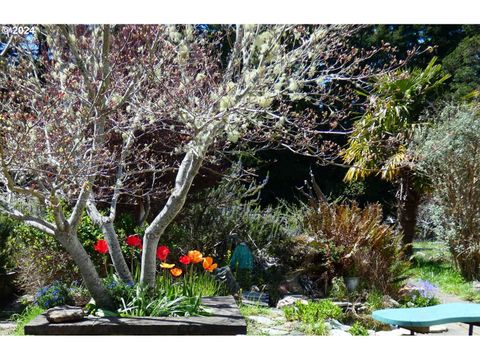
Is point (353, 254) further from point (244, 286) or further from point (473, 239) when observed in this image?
point (473, 239)

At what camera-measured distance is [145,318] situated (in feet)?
12.8

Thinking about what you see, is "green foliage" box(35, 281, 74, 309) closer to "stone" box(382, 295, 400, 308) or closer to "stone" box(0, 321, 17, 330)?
"stone" box(0, 321, 17, 330)

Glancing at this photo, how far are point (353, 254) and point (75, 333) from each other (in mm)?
3305

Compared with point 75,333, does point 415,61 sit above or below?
above

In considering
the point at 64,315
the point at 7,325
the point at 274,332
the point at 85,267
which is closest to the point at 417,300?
the point at 274,332

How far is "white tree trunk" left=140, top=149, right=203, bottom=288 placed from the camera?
408 centimetres

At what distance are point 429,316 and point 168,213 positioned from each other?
2.11 m

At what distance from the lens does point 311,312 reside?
498 centimetres

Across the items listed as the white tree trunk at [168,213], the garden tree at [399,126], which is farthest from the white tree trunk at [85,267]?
the garden tree at [399,126]

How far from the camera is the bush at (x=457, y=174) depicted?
6.94 meters

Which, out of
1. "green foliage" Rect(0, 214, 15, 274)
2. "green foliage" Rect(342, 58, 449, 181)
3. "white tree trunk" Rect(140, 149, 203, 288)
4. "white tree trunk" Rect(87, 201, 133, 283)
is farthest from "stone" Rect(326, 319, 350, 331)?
"green foliage" Rect(0, 214, 15, 274)

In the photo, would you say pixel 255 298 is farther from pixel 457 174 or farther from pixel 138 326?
pixel 457 174
